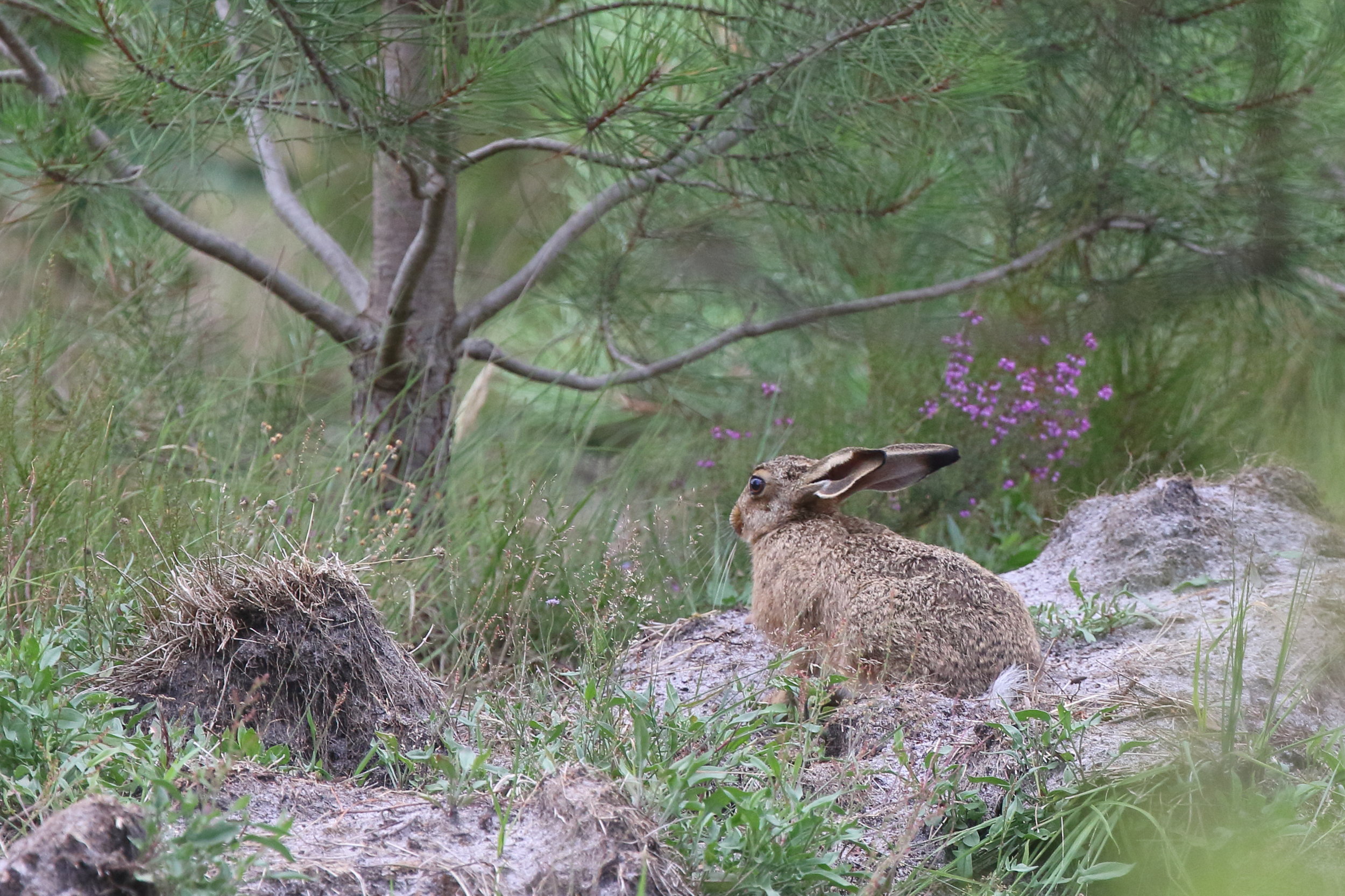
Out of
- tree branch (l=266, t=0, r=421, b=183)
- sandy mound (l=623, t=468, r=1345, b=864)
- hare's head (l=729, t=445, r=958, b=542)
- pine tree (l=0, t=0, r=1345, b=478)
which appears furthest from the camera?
hare's head (l=729, t=445, r=958, b=542)

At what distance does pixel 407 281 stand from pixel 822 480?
1884 millimetres

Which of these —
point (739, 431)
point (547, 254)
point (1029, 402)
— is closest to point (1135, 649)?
point (1029, 402)

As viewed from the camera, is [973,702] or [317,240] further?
[317,240]

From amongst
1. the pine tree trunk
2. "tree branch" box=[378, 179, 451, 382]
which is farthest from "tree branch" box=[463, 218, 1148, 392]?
"tree branch" box=[378, 179, 451, 382]

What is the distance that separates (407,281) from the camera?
4637 mm

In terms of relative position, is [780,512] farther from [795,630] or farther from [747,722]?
[747,722]

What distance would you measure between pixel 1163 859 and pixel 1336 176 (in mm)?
4257

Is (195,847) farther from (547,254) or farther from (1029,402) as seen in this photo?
(1029,402)

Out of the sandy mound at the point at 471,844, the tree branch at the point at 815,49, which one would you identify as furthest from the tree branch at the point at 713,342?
the sandy mound at the point at 471,844

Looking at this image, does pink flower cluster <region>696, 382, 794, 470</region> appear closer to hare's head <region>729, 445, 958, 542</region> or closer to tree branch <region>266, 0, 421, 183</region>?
hare's head <region>729, 445, 958, 542</region>

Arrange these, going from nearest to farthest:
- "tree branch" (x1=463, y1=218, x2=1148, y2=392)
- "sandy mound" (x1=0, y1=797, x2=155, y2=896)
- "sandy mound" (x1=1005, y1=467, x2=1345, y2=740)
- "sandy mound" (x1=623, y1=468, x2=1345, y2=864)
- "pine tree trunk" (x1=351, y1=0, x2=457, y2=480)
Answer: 1. "sandy mound" (x1=0, y1=797, x2=155, y2=896)
2. "sandy mound" (x1=623, y1=468, x2=1345, y2=864)
3. "sandy mound" (x1=1005, y1=467, x2=1345, y2=740)
4. "pine tree trunk" (x1=351, y1=0, x2=457, y2=480)
5. "tree branch" (x1=463, y1=218, x2=1148, y2=392)

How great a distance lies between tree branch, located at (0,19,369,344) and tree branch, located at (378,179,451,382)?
0.15 m

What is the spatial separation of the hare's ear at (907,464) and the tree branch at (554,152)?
1.25 meters

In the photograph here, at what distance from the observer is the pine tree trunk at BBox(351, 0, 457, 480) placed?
15.5ft
